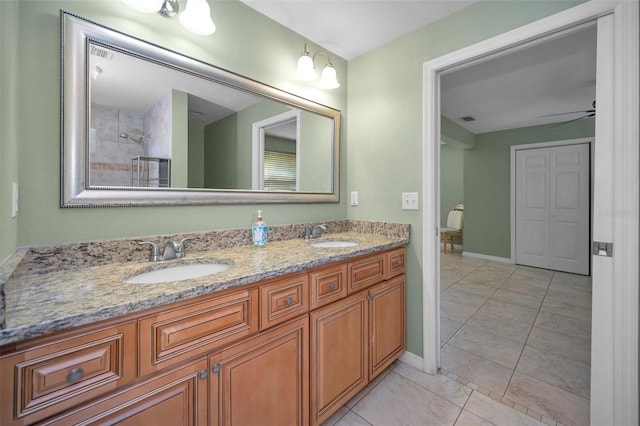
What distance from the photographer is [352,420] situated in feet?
4.75

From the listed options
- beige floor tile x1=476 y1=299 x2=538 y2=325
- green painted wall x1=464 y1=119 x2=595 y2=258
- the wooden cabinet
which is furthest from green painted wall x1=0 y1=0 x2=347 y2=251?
green painted wall x1=464 y1=119 x2=595 y2=258

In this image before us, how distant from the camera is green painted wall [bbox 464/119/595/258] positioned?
4836 millimetres

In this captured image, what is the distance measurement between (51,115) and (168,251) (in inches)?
27.0

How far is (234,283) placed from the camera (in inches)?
37.4

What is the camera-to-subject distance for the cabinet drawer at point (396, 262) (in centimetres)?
175

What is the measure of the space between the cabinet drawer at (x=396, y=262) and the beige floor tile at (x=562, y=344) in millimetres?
1372

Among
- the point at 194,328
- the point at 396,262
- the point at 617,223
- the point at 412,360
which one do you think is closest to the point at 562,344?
the point at 412,360

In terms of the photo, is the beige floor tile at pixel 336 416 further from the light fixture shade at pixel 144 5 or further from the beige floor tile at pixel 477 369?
the light fixture shade at pixel 144 5

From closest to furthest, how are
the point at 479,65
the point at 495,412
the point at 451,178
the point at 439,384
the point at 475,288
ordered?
the point at 495,412
the point at 439,384
the point at 479,65
the point at 475,288
the point at 451,178

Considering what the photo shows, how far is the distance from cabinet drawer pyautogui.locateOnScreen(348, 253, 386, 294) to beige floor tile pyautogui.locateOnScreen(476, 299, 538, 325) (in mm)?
1767

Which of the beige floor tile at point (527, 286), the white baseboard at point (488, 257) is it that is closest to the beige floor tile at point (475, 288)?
the beige floor tile at point (527, 286)

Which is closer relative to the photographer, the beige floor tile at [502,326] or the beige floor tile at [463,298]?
Result: the beige floor tile at [502,326]

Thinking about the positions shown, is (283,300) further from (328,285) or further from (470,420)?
(470,420)

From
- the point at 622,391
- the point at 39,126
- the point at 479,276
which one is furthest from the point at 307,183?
the point at 479,276
